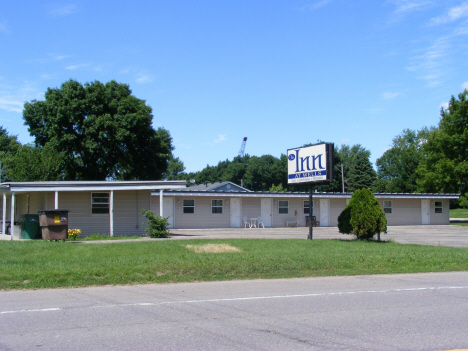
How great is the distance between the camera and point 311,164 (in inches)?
779

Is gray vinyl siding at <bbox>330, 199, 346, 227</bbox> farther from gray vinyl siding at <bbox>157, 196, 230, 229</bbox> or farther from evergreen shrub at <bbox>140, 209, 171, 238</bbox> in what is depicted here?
evergreen shrub at <bbox>140, 209, 171, 238</bbox>

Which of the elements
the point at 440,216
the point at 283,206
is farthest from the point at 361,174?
the point at 283,206

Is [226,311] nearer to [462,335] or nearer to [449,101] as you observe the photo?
[462,335]

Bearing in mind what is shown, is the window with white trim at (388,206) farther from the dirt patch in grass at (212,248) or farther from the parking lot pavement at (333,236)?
the dirt patch in grass at (212,248)

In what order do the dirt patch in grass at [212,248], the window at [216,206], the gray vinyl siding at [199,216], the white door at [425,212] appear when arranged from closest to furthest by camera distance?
the dirt patch in grass at [212,248], the gray vinyl siding at [199,216], the window at [216,206], the white door at [425,212]

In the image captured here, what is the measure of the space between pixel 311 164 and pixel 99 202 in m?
11.4

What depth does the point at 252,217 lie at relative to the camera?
114 feet

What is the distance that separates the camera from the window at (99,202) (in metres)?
23.1

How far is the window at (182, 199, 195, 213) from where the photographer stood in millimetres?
32594

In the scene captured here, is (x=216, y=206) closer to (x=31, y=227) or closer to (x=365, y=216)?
(x=31, y=227)

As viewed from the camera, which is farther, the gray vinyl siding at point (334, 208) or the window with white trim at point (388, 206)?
the window with white trim at point (388, 206)

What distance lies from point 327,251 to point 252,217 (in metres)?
19.3

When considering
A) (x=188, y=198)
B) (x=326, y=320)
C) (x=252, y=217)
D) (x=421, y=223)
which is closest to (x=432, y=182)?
(x=421, y=223)

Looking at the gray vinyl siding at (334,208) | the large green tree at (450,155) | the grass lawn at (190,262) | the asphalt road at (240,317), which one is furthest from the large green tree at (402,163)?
the asphalt road at (240,317)
